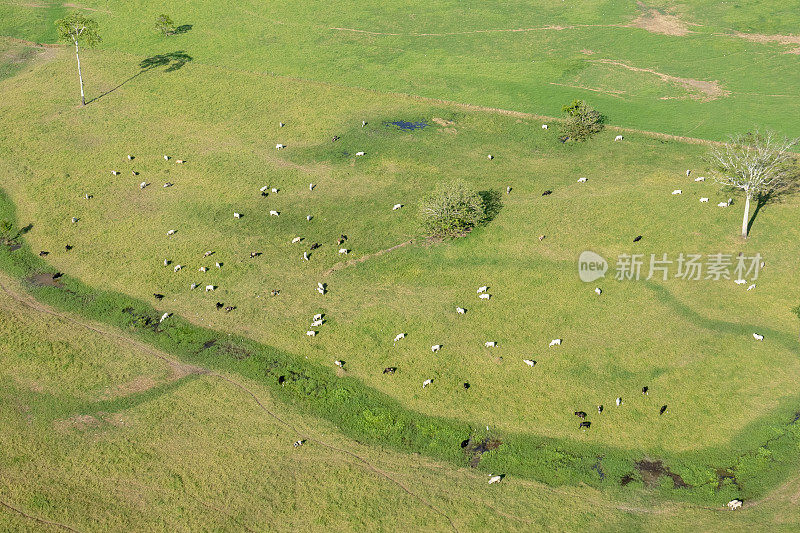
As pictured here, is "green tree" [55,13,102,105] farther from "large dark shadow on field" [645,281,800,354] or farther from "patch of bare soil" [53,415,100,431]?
"large dark shadow on field" [645,281,800,354]

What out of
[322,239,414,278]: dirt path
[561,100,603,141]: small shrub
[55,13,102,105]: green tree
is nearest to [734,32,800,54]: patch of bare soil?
[561,100,603,141]: small shrub

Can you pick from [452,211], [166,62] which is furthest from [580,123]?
[166,62]

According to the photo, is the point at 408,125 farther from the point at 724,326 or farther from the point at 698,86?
the point at 724,326

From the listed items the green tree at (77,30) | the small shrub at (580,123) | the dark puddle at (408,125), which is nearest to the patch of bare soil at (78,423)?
the dark puddle at (408,125)

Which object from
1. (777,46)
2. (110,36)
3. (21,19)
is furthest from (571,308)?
(21,19)

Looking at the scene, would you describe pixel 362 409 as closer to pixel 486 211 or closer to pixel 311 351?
pixel 311 351
